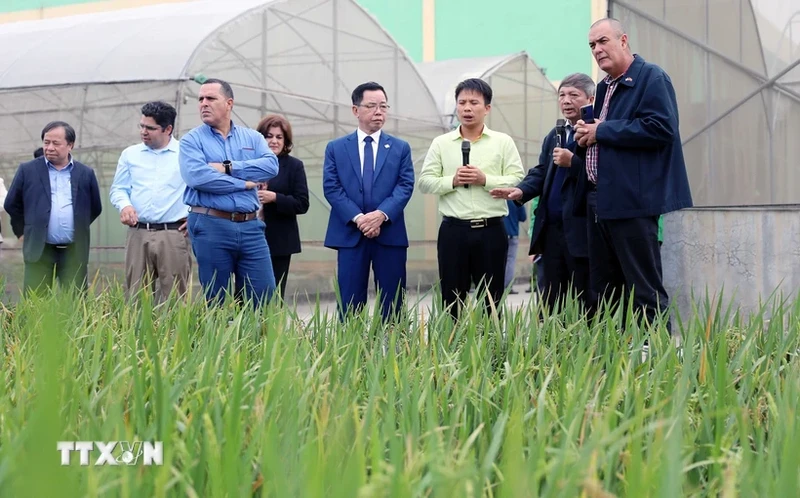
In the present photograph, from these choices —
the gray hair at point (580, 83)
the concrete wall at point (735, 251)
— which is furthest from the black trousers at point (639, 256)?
the concrete wall at point (735, 251)

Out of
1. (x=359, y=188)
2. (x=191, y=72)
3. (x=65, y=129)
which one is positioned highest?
(x=191, y=72)

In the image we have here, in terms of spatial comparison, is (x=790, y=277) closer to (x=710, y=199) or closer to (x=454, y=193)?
(x=710, y=199)

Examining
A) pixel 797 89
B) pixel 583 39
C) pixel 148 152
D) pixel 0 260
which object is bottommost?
pixel 0 260

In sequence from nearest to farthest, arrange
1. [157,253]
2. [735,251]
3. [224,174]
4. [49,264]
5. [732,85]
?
[224,174], [157,253], [735,251], [49,264], [732,85]

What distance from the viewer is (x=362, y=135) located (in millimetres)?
4883

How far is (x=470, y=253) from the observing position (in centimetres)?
461

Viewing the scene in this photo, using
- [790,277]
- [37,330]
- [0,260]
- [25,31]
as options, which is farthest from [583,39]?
[37,330]

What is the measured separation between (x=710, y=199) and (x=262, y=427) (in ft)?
18.3

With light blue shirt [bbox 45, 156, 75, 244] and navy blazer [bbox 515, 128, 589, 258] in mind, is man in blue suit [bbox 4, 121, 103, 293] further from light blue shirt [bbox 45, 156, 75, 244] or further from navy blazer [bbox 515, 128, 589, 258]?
navy blazer [bbox 515, 128, 589, 258]

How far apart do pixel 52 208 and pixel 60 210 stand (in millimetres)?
42

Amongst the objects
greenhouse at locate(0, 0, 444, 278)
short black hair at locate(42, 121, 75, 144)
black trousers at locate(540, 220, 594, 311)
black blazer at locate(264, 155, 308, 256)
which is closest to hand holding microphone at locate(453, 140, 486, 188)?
black trousers at locate(540, 220, 594, 311)

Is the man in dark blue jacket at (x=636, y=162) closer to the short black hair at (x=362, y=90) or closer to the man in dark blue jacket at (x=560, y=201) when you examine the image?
the man in dark blue jacket at (x=560, y=201)

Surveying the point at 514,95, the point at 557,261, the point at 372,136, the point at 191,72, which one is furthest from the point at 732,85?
the point at 514,95

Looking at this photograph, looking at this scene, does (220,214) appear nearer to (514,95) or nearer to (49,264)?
(49,264)
